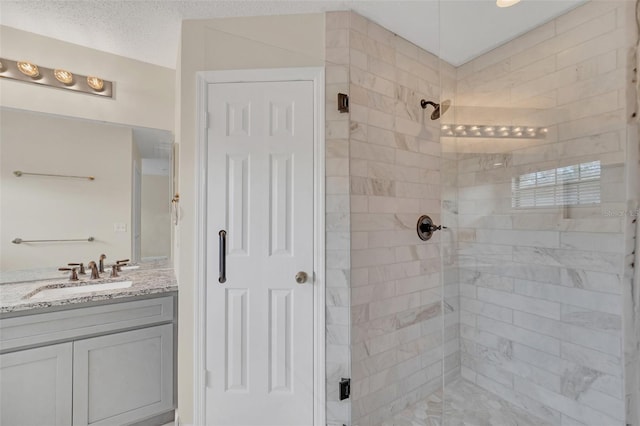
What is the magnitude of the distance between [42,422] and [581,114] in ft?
10.0

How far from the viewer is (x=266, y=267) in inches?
57.5

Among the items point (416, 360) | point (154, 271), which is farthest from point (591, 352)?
point (154, 271)

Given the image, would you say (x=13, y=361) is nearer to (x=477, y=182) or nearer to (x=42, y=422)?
(x=42, y=422)

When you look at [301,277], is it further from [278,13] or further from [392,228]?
[278,13]

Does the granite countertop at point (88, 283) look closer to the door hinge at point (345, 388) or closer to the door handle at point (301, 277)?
the door handle at point (301, 277)

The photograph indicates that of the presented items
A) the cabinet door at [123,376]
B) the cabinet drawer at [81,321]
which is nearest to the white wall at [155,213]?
the cabinet drawer at [81,321]

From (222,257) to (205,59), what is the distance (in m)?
1.16

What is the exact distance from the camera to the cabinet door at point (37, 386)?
1.23m

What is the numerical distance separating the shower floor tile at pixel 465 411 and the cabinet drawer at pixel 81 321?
1.56 metres

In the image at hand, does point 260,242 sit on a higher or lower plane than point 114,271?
higher

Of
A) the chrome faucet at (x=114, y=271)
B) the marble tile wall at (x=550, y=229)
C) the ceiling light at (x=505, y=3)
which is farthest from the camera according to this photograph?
the chrome faucet at (x=114, y=271)

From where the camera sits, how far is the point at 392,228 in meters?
1.59

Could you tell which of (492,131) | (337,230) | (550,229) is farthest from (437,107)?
(337,230)

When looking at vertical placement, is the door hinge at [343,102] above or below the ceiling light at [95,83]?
below
